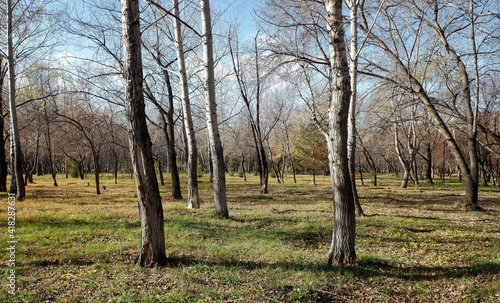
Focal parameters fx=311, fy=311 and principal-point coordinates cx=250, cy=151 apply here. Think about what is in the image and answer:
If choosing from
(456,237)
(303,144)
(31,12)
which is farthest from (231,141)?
(456,237)

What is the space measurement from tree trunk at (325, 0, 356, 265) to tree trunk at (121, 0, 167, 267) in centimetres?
256

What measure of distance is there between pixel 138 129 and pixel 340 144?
281 centimetres

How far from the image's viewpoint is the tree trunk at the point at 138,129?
13.5 ft

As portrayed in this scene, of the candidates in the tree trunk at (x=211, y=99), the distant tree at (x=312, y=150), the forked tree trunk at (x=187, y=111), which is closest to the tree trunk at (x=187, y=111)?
the forked tree trunk at (x=187, y=111)

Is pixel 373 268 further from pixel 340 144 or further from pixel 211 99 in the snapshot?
pixel 211 99

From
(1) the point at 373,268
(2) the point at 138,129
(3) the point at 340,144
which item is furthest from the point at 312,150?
(2) the point at 138,129

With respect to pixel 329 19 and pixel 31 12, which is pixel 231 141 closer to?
pixel 31 12

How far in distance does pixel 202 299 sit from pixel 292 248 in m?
2.62

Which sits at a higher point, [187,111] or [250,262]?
[187,111]

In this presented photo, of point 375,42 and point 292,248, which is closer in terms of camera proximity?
point 292,248

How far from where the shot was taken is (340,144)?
4.48 meters

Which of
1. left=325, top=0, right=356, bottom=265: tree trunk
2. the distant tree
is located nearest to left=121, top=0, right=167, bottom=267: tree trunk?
left=325, top=0, right=356, bottom=265: tree trunk

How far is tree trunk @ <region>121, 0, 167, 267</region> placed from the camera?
4.13 metres

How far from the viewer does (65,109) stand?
69.2ft
